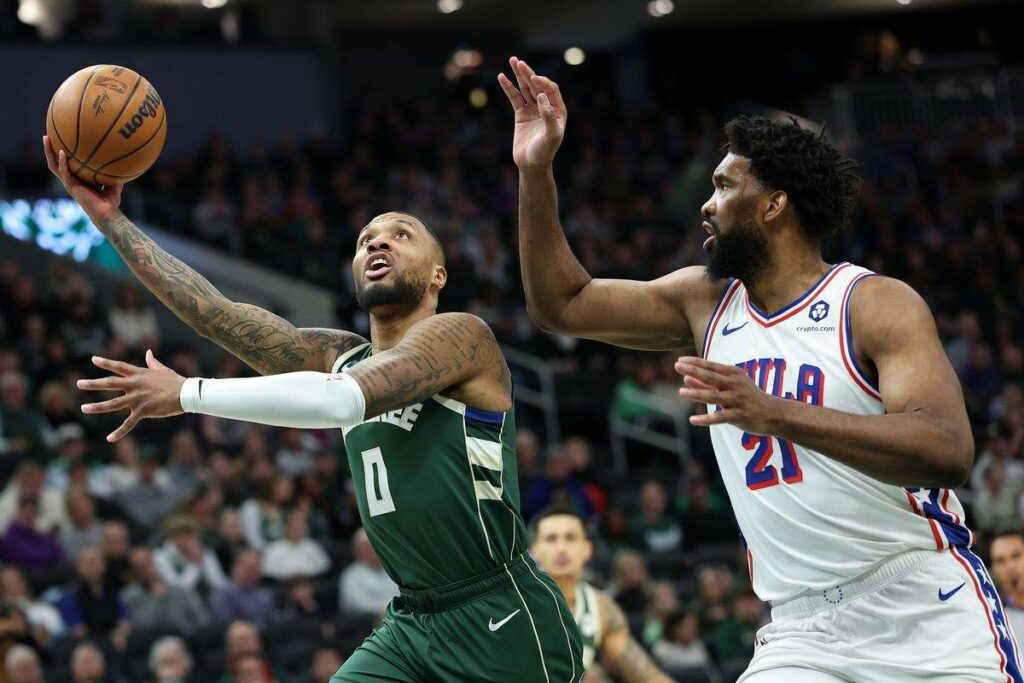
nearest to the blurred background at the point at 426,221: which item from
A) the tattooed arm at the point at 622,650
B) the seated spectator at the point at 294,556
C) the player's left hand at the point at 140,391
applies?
the seated spectator at the point at 294,556

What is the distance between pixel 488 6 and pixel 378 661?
2091 centimetres

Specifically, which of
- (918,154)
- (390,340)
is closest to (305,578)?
(390,340)

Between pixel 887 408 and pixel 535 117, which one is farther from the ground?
pixel 535 117

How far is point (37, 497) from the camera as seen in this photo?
1077cm

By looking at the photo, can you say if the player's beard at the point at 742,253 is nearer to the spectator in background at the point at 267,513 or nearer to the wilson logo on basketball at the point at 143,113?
the wilson logo on basketball at the point at 143,113

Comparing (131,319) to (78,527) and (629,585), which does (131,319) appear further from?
(629,585)

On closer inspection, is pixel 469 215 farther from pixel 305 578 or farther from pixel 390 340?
pixel 390 340

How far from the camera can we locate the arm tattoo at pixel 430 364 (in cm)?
414

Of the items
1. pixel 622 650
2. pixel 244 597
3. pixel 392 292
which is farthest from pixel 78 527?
pixel 392 292

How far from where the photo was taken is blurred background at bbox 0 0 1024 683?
10633 mm

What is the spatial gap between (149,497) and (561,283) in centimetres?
785

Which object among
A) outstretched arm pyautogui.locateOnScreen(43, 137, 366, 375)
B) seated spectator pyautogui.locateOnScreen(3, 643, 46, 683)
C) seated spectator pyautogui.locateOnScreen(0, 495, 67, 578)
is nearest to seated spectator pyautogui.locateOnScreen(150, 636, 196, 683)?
seated spectator pyautogui.locateOnScreen(3, 643, 46, 683)

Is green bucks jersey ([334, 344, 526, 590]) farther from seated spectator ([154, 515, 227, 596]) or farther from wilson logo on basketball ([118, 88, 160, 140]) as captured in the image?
seated spectator ([154, 515, 227, 596])

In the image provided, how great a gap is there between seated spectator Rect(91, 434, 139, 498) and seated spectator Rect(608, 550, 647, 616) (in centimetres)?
418
